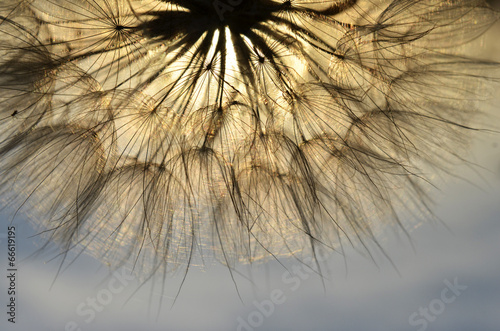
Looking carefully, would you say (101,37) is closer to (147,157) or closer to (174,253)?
(147,157)

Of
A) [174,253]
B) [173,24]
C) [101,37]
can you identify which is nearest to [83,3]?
[101,37]

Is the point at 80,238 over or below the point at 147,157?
below

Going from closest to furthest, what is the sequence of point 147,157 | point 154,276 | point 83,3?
point 83,3 < point 147,157 < point 154,276

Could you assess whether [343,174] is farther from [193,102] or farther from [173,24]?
[173,24]

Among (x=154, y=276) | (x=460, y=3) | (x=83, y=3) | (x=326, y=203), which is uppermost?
(x=83, y=3)

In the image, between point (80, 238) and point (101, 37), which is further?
point (80, 238)

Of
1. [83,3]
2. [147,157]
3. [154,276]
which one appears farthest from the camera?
[154,276]
